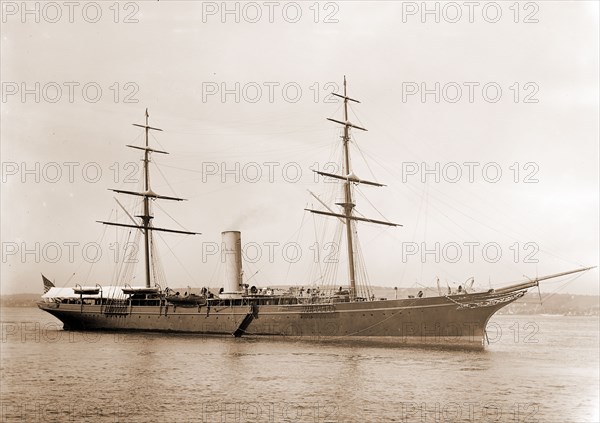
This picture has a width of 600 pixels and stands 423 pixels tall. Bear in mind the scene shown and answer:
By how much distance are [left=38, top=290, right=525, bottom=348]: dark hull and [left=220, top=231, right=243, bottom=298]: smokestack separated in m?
2.06

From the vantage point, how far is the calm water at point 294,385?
1842 cm

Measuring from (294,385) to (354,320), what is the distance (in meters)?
13.8

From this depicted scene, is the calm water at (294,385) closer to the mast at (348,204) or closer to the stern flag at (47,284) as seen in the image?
the mast at (348,204)

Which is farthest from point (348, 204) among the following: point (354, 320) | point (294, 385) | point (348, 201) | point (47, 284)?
point (47, 284)

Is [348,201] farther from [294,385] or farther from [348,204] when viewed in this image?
[294,385]

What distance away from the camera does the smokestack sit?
4247cm

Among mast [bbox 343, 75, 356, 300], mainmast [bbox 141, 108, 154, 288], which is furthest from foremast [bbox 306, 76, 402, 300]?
mainmast [bbox 141, 108, 154, 288]

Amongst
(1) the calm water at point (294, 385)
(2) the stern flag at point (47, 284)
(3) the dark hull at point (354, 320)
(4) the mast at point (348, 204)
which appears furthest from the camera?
(2) the stern flag at point (47, 284)

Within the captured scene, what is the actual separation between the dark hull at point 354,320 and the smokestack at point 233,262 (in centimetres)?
206

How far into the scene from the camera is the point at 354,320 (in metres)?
35.8

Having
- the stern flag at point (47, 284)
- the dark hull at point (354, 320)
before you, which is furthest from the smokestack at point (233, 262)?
the stern flag at point (47, 284)

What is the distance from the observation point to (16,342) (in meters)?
41.6

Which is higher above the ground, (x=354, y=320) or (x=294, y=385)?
(x=354, y=320)

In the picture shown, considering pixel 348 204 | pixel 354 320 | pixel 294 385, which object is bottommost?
pixel 294 385
